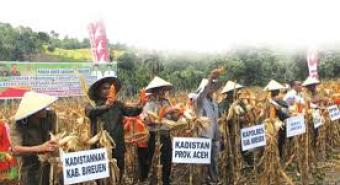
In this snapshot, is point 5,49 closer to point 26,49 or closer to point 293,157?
point 26,49

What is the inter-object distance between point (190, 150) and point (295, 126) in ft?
7.19

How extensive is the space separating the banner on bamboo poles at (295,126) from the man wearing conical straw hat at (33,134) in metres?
3.95

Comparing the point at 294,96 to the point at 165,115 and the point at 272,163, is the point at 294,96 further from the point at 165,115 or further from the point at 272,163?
the point at 165,115

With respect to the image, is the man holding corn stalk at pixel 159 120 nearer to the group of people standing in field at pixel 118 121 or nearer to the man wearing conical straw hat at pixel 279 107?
the group of people standing in field at pixel 118 121

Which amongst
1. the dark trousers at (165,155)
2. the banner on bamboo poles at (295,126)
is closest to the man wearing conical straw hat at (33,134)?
the dark trousers at (165,155)

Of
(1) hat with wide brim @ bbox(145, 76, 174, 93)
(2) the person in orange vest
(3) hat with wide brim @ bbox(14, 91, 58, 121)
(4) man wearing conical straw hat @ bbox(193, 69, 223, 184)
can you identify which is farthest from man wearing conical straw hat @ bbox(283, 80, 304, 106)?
(3) hat with wide brim @ bbox(14, 91, 58, 121)

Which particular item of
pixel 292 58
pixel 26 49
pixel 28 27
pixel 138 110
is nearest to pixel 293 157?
pixel 138 110

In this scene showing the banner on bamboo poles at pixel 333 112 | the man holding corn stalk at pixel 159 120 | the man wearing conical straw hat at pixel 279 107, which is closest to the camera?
the man holding corn stalk at pixel 159 120

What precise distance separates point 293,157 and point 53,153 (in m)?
4.45

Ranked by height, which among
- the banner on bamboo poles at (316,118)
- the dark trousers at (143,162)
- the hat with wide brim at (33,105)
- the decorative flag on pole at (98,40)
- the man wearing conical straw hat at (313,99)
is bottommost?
the dark trousers at (143,162)

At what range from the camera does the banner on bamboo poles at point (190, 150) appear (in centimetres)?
628

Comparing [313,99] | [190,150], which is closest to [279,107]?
[313,99]

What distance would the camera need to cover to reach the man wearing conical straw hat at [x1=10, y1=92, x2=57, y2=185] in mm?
4559

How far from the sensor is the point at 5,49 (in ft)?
113
